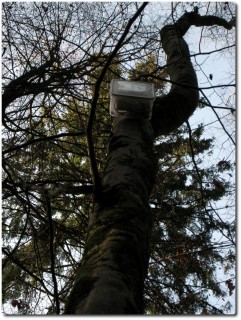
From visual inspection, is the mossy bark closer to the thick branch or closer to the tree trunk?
the tree trunk

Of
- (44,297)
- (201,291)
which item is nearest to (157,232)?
(201,291)

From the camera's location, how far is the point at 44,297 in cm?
315

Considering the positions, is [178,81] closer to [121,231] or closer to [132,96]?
[132,96]

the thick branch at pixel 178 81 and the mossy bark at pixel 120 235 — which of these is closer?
the mossy bark at pixel 120 235

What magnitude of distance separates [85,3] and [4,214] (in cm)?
233

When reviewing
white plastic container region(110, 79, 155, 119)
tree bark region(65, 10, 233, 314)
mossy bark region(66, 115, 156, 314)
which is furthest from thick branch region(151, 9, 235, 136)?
mossy bark region(66, 115, 156, 314)

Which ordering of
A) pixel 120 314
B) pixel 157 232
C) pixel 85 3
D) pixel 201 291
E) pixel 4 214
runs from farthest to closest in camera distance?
pixel 157 232 < pixel 4 214 < pixel 201 291 < pixel 85 3 < pixel 120 314

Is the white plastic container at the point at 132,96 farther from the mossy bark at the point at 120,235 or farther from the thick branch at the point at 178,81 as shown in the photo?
the thick branch at the point at 178,81

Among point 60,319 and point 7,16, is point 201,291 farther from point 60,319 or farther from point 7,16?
point 7,16

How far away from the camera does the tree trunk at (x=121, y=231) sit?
37.0 inches

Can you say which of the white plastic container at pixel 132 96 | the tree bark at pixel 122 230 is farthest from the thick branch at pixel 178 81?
the white plastic container at pixel 132 96

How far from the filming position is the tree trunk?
0.94 metres

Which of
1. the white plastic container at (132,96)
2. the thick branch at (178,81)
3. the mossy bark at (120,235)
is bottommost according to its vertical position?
the mossy bark at (120,235)

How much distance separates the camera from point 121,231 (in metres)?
1.19
